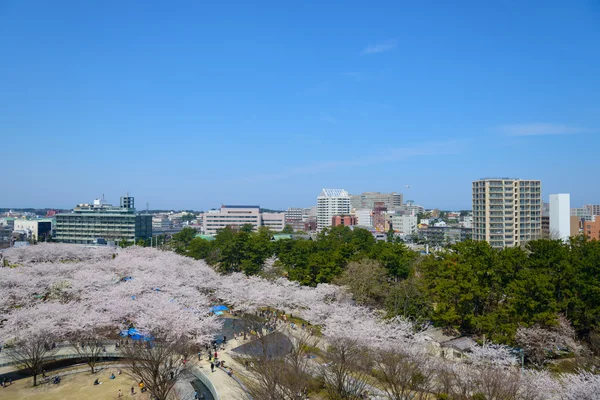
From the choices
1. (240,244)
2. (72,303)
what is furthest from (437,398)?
(240,244)

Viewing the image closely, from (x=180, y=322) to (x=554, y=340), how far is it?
1794 centimetres

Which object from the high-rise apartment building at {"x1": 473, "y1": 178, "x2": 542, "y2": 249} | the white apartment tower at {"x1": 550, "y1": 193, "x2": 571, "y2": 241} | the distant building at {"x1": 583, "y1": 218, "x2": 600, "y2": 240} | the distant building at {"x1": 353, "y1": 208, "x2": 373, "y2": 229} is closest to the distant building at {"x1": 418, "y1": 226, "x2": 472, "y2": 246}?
the distant building at {"x1": 583, "y1": 218, "x2": 600, "y2": 240}

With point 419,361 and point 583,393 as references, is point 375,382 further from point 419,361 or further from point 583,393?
point 583,393

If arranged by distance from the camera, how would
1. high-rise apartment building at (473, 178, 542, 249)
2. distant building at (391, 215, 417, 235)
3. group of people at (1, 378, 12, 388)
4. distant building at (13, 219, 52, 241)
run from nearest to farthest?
group of people at (1, 378, 12, 388), high-rise apartment building at (473, 178, 542, 249), distant building at (13, 219, 52, 241), distant building at (391, 215, 417, 235)

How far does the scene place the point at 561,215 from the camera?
206 feet

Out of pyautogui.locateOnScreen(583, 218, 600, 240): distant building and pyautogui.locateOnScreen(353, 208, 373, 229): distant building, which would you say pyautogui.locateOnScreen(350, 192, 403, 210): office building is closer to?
pyautogui.locateOnScreen(353, 208, 373, 229): distant building

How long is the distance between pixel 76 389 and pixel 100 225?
67.4 meters

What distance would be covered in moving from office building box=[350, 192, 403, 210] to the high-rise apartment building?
111533 mm

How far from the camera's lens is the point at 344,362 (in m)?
15.9

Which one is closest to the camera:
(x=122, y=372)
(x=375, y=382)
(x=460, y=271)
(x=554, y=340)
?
(x=375, y=382)

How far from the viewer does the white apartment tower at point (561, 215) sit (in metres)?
62.5

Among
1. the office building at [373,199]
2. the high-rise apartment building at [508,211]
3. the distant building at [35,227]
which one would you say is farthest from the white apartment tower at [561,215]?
the office building at [373,199]

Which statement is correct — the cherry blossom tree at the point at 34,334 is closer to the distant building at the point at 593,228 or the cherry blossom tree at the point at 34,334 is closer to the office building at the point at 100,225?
the office building at the point at 100,225

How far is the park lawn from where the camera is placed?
18109 millimetres
